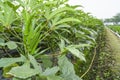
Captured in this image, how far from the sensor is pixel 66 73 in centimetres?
139

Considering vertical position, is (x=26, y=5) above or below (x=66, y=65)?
above

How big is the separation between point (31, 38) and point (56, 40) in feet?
2.21

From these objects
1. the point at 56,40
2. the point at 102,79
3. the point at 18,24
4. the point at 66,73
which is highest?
the point at 18,24

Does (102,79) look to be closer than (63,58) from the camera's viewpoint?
No

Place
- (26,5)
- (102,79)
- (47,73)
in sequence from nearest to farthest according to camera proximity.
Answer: (47,73)
(26,5)
(102,79)

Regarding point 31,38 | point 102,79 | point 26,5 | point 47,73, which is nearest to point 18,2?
point 26,5

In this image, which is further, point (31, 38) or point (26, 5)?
point (26, 5)

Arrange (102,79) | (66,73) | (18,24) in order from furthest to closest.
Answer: (102,79)
(18,24)
(66,73)

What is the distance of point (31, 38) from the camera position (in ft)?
5.33

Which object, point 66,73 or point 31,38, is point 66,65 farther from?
point 31,38

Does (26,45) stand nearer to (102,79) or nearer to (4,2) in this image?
(4,2)

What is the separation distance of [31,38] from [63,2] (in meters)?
0.95

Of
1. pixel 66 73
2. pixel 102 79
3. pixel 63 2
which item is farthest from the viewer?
pixel 102 79

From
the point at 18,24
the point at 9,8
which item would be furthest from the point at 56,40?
the point at 9,8
